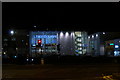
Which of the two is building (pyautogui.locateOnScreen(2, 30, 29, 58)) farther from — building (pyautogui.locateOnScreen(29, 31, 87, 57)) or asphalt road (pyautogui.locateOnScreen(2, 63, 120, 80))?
asphalt road (pyautogui.locateOnScreen(2, 63, 120, 80))

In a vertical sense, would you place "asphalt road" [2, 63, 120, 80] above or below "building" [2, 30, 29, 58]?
below

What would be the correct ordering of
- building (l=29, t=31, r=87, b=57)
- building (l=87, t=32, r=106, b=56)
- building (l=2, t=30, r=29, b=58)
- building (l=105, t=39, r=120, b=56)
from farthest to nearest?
building (l=87, t=32, r=106, b=56) < building (l=29, t=31, r=87, b=57) < building (l=2, t=30, r=29, b=58) < building (l=105, t=39, r=120, b=56)

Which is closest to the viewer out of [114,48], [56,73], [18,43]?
[56,73]

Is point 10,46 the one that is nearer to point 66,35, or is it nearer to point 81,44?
point 66,35

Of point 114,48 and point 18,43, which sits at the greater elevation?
point 18,43

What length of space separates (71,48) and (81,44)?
1069 inches

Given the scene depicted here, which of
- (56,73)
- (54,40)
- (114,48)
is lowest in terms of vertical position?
Answer: (56,73)

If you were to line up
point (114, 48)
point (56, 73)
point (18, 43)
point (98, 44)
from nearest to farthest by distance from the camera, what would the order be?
point (56, 73)
point (114, 48)
point (18, 43)
point (98, 44)

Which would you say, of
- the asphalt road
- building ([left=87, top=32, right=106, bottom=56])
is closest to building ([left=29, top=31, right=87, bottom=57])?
building ([left=87, top=32, right=106, bottom=56])

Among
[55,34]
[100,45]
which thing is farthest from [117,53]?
[55,34]

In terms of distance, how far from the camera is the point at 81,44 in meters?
102

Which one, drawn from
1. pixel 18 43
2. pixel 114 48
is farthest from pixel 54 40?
pixel 114 48

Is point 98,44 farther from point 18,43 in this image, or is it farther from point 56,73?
point 56,73

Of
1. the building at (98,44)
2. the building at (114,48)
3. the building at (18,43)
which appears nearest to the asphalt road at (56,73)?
the building at (114,48)
